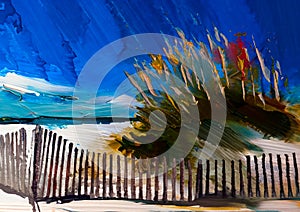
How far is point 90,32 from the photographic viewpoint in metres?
1.10

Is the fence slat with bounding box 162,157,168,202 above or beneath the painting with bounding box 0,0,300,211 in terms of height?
beneath

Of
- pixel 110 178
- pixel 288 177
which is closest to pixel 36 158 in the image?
pixel 110 178

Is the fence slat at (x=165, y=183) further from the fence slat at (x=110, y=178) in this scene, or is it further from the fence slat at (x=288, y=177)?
the fence slat at (x=288, y=177)

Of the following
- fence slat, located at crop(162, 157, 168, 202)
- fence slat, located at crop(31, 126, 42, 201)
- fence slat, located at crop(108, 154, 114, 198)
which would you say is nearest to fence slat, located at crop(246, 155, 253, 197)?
fence slat, located at crop(162, 157, 168, 202)

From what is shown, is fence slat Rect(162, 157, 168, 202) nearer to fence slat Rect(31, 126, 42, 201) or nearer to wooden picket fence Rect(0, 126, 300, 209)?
wooden picket fence Rect(0, 126, 300, 209)

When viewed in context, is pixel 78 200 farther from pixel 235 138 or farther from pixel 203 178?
pixel 235 138

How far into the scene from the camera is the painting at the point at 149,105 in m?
1.06

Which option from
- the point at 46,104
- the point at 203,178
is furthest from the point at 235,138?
the point at 46,104

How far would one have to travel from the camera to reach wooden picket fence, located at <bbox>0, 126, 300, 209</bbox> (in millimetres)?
1049

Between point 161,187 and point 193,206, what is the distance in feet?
0.32

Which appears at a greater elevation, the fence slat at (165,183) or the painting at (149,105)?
the painting at (149,105)

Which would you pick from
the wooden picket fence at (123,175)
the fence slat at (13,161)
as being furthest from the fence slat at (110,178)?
the fence slat at (13,161)

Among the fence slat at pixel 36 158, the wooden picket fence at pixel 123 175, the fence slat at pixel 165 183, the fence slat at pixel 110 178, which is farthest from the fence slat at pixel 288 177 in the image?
the fence slat at pixel 36 158

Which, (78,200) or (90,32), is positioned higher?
(90,32)
